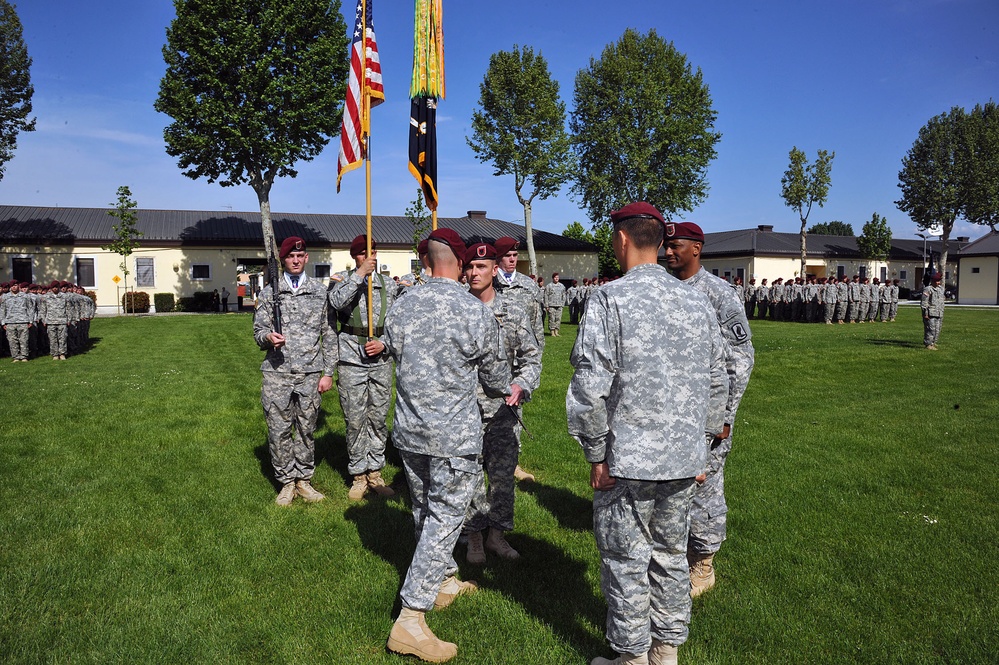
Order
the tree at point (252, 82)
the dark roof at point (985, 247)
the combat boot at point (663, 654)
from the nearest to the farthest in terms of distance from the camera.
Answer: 1. the combat boot at point (663, 654)
2. the tree at point (252, 82)
3. the dark roof at point (985, 247)

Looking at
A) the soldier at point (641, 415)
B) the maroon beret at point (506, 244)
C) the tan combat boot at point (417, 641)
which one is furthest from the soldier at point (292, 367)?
the soldier at point (641, 415)

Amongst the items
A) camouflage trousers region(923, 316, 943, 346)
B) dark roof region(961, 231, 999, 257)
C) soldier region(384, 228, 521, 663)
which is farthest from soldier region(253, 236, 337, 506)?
dark roof region(961, 231, 999, 257)

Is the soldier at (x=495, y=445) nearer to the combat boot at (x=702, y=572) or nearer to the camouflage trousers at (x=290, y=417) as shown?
the combat boot at (x=702, y=572)

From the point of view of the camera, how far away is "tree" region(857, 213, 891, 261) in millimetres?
60062

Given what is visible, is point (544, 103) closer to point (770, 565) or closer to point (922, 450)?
point (922, 450)

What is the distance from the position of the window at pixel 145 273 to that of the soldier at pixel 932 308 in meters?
42.3

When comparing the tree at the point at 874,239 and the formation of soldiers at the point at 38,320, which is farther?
the tree at the point at 874,239

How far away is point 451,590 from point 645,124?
156 feet

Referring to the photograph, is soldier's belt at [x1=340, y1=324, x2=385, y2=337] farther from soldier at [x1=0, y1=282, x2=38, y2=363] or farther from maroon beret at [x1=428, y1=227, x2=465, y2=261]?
soldier at [x1=0, y1=282, x2=38, y2=363]

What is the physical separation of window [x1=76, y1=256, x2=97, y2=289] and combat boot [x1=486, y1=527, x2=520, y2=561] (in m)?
44.7

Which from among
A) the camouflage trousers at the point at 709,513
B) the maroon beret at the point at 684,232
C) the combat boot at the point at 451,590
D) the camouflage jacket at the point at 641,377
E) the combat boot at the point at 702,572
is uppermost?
the maroon beret at the point at 684,232

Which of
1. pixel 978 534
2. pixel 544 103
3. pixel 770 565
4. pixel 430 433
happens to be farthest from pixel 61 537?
pixel 544 103

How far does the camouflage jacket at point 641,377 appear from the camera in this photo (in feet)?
10.6

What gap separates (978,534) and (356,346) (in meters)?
5.81
